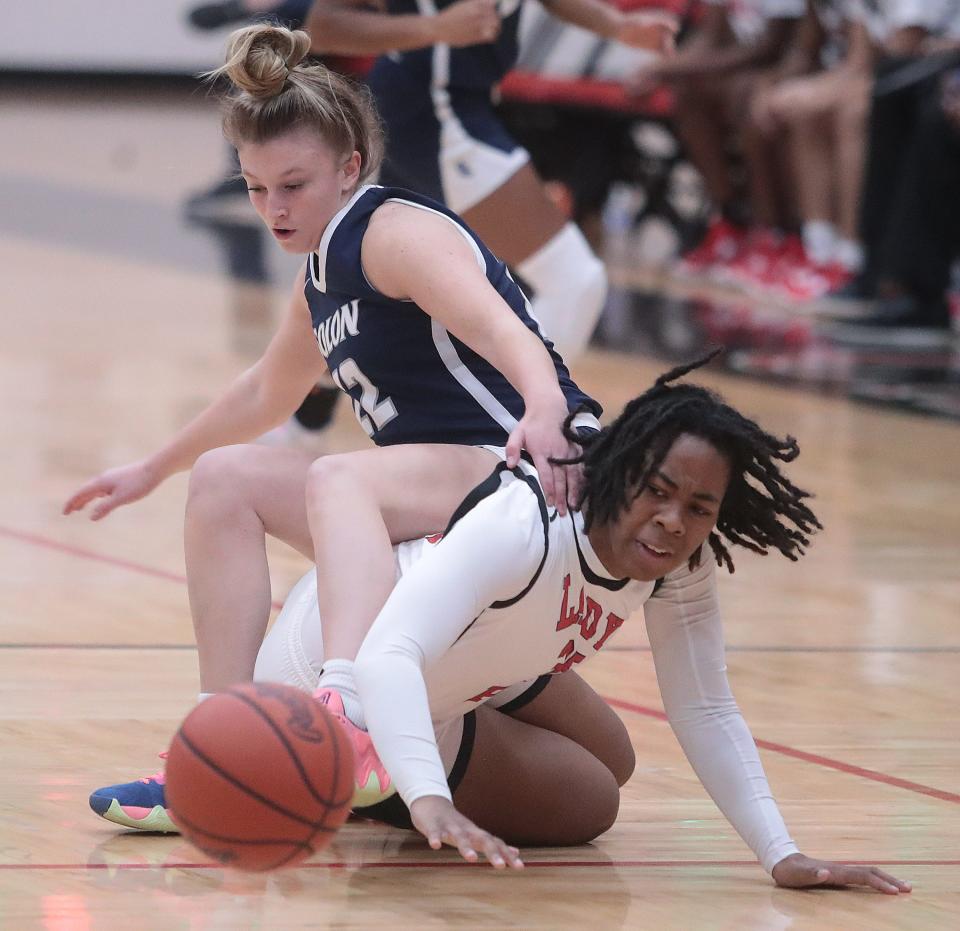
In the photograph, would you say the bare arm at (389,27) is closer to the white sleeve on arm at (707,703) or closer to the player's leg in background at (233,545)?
the player's leg in background at (233,545)

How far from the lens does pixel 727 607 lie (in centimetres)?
399

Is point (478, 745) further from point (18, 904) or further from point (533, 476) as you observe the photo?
point (18, 904)

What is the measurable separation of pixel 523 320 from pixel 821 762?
0.86 metres

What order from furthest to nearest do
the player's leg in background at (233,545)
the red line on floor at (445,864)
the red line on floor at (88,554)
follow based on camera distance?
the red line on floor at (88,554) → the player's leg in background at (233,545) → the red line on floor at (445,864)

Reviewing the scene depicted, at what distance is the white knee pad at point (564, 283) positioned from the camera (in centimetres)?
492

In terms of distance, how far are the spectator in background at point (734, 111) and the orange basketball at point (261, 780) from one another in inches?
290

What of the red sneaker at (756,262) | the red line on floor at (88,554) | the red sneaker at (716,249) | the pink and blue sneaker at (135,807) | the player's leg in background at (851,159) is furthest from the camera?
the red sneaker at (716,249)

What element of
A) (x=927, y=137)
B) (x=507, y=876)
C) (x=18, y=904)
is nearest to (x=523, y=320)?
(x=507, y=876)

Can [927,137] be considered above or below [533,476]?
below

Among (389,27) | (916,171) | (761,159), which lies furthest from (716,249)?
(389,27)

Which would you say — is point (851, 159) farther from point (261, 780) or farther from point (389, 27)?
point (261, 780)

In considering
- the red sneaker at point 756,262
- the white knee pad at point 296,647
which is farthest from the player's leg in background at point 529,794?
the red sneaker at point 756,262

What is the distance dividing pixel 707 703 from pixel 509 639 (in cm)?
28

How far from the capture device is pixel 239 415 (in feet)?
9.76
